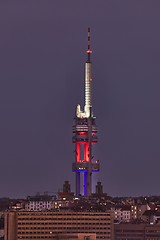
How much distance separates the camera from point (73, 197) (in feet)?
600

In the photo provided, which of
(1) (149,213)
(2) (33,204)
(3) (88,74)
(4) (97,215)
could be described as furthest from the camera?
(3) (88,74)

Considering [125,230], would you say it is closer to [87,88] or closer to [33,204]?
[33,204]

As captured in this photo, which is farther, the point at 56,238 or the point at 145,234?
the point at 145,234

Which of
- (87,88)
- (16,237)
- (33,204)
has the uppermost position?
(87,88)

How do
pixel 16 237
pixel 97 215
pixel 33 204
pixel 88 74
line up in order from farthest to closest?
pixel 88 74 → pixel 33 204 → pixel 97 215 → pixel 16 237

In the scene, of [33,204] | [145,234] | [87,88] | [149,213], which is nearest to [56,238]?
[145,234]

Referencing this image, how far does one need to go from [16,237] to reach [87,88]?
73.6 meters

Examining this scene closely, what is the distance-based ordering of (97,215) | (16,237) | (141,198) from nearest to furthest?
(16,237), (97,215), (141,198)

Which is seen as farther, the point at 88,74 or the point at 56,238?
the point at 88,74

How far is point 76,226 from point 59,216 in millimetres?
1724

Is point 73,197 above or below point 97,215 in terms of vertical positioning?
above

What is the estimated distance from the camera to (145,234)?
135 m

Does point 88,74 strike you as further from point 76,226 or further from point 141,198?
point 76,226

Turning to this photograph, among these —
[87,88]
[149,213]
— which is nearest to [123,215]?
[149,213]
